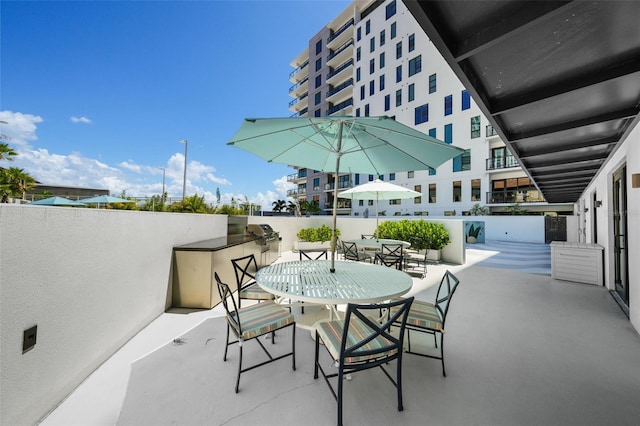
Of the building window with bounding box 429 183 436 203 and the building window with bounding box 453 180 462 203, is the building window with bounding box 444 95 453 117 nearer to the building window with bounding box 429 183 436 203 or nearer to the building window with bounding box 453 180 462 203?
the building window with bounding box 453 180 462 203

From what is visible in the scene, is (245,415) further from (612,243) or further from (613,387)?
(612,243)

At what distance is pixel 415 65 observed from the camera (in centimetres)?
2080

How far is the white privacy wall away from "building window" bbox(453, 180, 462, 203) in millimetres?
21149

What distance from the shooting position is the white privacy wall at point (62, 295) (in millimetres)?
1493

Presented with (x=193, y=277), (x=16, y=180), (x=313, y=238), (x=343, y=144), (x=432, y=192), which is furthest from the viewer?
(x=432, y=192)

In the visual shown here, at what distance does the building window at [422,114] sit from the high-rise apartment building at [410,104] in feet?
0.27

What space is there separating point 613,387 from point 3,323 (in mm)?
4592

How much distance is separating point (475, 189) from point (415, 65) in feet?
39.2

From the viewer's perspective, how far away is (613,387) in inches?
81.4

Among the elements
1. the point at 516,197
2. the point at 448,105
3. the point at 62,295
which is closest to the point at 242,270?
the point at 62,295

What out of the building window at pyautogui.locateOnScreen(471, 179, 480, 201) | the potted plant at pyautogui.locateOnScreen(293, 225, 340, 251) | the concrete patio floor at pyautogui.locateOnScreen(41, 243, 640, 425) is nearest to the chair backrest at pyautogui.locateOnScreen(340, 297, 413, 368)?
the concrete patio floor at pyautogui.locateOnScreen(41, 243, 640, 425)

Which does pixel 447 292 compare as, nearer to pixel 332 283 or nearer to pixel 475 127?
pixel 332 283

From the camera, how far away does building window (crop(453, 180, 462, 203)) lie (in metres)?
19.2

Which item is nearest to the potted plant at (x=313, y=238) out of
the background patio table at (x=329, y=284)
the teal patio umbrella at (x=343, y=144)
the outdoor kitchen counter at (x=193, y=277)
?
the teal patio umbrella at (x=343, y=144)
